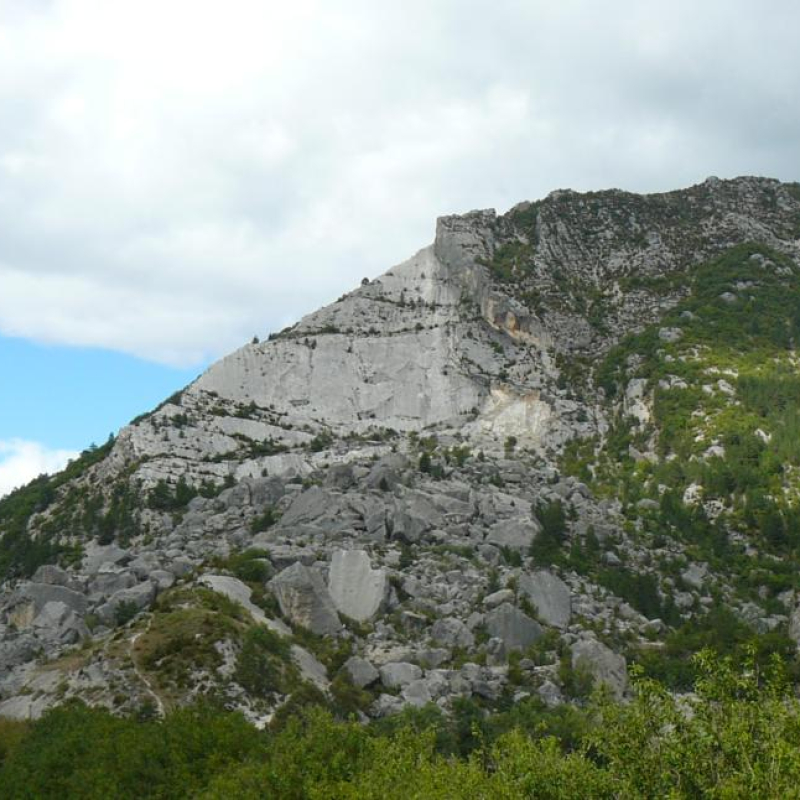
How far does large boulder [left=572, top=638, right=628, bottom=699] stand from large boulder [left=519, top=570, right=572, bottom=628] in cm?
473

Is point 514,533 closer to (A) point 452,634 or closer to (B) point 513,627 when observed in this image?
(B) point 513,627

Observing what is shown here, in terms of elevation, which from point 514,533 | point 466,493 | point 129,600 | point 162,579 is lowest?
point 129,600

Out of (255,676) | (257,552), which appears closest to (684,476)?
(257,552)

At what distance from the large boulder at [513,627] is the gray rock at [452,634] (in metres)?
1.56

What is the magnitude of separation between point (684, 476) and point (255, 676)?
52.0 meters

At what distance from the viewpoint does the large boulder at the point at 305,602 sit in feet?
216

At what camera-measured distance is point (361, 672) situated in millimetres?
59188

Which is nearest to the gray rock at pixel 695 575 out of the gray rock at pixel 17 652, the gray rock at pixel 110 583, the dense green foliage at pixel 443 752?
the dense green foliage at pixel 443 752

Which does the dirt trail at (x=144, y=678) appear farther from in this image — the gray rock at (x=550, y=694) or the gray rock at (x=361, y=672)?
the gray rock at (x=550, y=694)

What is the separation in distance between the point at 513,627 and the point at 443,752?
15849 millimetres

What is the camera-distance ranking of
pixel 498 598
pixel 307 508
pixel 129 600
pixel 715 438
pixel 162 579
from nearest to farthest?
1. pixel 498 598
2. pixel 129 600
3. pixel 162 579
4. pixel 307 508
5. pixel 715 438

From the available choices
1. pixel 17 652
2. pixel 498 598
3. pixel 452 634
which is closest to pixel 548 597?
pixel 498 598

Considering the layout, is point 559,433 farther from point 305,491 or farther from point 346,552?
point 346,552

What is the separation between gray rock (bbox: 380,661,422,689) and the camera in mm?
59125
